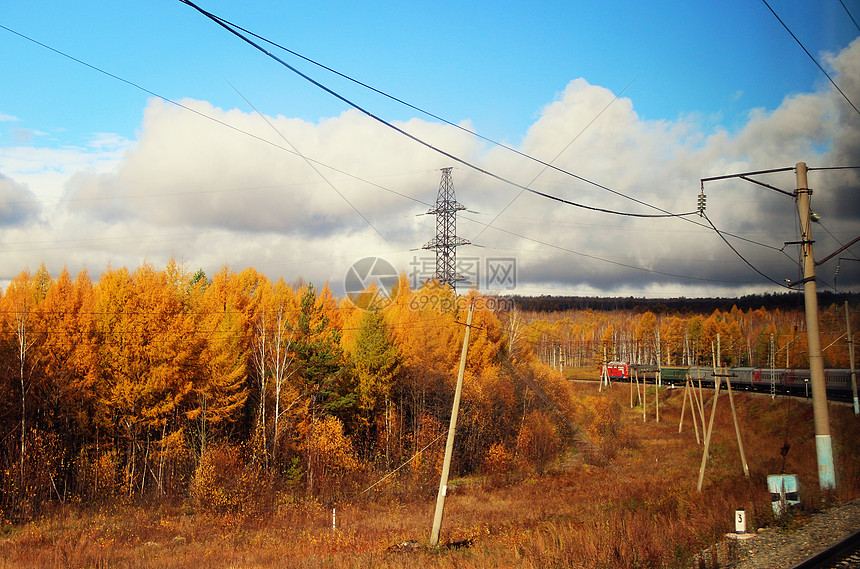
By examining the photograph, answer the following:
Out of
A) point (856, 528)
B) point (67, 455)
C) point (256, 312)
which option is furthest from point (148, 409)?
point (856, 528)

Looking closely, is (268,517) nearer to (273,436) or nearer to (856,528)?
(273,436)

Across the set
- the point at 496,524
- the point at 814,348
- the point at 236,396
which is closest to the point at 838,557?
the point at 814,348

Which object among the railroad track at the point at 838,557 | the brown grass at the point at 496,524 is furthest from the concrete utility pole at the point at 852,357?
the railroad track at the point at 838,557

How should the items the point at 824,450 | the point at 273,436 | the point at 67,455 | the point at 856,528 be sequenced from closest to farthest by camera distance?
the point at 856,528
the point at 824,450
the point at 67,455
the point at 273,436

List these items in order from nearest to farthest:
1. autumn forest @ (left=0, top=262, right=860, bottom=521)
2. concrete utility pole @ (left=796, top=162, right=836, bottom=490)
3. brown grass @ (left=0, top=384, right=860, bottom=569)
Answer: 1. brown grass @ (left=0, top=384, right=860, bottom=569)
2. concrete utility pole @ (left=796, top=162, right=836, bottom=490)
3. autumn forest @ (left=0, top=262, right=860, bottom=521)

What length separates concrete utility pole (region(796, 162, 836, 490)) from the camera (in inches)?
693

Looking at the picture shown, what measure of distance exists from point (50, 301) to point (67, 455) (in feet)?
29.5

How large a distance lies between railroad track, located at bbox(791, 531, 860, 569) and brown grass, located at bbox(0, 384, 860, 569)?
2496 mm

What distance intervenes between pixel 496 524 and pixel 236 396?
17529mm

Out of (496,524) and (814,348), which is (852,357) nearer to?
(814,348)

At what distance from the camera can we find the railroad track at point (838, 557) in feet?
35.7

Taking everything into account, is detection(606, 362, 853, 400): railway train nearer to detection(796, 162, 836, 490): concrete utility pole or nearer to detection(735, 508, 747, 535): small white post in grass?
detection(796, 162, 836, 490): concrete utility pole

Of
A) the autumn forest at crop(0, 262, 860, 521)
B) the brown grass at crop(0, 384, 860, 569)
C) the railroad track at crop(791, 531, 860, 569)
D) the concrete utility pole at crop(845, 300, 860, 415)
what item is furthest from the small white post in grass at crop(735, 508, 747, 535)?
the concrete utility pole at crop(845, 300, 860, 415)

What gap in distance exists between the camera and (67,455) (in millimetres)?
33844
